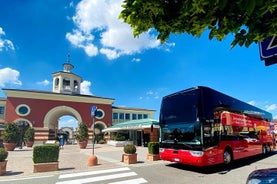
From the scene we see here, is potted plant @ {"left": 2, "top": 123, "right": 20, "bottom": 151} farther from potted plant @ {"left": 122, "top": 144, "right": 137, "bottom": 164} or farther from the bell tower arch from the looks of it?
potted plant @ {"left": 122, "top": 144, "right": 137, "bottom": 164}

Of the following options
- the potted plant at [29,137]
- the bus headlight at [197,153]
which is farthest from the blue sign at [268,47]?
the potted plant at [29,137]

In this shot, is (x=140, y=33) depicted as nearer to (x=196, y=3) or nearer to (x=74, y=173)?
(x=196, y=3)

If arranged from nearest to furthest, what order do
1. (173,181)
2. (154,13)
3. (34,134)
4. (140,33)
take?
(154,13)
(140,33)
(173,181)
(34,134)

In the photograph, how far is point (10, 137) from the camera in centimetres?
2403

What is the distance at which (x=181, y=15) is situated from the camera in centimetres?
298

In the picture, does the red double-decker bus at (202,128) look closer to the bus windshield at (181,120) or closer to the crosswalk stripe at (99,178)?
the bus windshield at (181,120)

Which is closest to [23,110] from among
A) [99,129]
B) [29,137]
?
[29,137]

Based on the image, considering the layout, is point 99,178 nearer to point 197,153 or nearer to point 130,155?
point 130,155

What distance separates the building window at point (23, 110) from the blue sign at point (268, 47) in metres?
34.8

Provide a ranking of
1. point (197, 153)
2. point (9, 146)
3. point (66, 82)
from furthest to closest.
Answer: point (66, 82)
point (9, 146)
point (197, 153)

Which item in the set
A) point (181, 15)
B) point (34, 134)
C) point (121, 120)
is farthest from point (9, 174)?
point (121, 120)

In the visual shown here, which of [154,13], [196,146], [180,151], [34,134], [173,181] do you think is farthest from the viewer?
[34,134]

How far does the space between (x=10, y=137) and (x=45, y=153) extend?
17.4 m

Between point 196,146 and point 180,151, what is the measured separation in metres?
1.05
